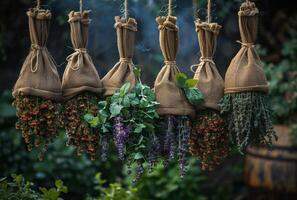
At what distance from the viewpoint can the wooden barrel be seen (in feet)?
11.3

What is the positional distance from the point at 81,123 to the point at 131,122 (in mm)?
159

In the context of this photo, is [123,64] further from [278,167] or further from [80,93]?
[278,167]

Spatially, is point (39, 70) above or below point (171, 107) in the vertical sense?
above

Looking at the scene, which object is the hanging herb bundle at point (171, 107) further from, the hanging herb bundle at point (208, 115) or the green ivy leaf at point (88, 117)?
the green ivy leaf at point (88, 117)

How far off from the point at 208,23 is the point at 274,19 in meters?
2.34

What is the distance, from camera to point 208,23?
68.7 inches

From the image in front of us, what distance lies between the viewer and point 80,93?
1685mm

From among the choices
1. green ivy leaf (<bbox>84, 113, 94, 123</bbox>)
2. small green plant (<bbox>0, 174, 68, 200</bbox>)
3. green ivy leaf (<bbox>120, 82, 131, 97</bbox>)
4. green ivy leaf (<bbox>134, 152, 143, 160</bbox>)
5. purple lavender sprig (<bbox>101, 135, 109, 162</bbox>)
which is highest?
green ivy leaf (<bbox>120, 82, 131, 97</bbox>)

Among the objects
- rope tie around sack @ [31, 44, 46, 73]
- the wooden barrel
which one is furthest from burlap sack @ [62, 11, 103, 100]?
the wooden barrel

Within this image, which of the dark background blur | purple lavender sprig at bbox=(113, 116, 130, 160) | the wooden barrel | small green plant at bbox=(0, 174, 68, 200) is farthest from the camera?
the wooden barrel

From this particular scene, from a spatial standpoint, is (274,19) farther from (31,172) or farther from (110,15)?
(31,172)

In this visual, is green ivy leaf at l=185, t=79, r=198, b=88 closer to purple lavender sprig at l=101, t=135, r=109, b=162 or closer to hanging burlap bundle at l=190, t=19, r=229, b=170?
hanging burlap bundle at l=190, t=19, r=229, b=170

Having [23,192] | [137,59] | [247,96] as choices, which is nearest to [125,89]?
[247,96]

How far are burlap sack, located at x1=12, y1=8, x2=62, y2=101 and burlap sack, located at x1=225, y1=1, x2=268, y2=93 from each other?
566 mm
